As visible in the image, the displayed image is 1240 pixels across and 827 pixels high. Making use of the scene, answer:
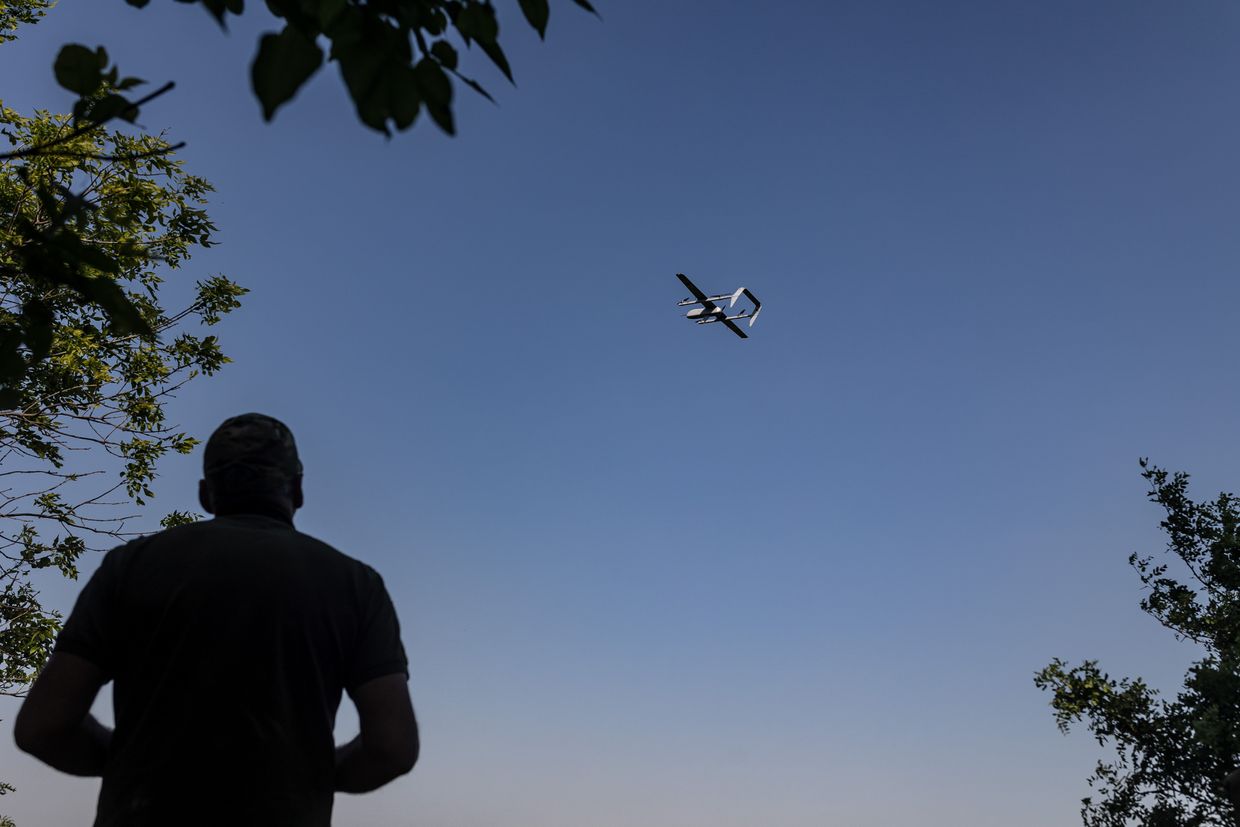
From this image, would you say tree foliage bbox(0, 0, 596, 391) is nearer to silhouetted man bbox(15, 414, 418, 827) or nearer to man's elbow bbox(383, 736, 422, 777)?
silhouetted man bbox(15, 414, 418, 827)

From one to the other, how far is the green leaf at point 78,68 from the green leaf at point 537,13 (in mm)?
1043

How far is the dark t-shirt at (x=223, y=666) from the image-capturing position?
2268 mm

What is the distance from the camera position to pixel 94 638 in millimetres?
2436

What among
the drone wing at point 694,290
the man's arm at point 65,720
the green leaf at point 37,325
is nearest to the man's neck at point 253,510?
the man's arm at point 65,720

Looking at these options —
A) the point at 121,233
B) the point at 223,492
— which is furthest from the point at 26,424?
the point at 223,492

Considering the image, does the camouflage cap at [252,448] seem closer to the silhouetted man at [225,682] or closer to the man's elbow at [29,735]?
the silhouetted man at [225,682]

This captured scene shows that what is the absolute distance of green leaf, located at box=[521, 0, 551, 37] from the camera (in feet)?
7.48

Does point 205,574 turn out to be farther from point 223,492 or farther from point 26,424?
point 26,424

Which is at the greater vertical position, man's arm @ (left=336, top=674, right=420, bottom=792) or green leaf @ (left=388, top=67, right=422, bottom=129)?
green leaf @ (left=388, top=67, right=422, bottom=129)

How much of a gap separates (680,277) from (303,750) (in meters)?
34.6

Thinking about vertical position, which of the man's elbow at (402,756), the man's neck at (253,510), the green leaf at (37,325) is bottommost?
the man's elbow at (402,756)

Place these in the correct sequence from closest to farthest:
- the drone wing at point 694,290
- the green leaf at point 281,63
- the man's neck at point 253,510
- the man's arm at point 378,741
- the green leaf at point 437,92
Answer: the green leaf at point 281,63, the green leaf at point 437,92, the man's arm at point 378,741, the man's neck at point 253,510, the drone wing at point 694,290

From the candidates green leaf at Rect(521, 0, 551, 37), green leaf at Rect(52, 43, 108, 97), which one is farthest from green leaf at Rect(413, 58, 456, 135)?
green leaf at Rect(52, 43, 108, 97)

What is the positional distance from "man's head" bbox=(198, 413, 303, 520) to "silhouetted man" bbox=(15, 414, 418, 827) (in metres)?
0.07
